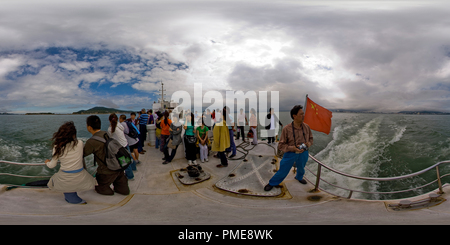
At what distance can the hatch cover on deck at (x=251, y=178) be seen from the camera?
12.5 ft

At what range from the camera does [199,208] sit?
3139 mm

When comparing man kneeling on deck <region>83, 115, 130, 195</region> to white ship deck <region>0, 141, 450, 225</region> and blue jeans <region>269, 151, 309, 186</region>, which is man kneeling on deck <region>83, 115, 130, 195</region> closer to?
white ship deck <region>0, 141, 450, 225</region>

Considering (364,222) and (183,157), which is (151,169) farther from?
(364,222)

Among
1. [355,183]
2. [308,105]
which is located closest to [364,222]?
[308,105]

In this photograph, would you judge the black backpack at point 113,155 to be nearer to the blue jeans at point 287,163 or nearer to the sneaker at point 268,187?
the sneaker at point 268,187

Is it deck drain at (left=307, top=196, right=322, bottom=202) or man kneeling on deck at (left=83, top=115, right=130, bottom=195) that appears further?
deck drain at (left=307, top=196, right=322, bottom=202)

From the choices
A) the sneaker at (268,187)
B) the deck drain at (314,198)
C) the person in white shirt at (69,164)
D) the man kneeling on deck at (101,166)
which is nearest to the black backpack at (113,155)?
the man kneeling on deck at (101,166)

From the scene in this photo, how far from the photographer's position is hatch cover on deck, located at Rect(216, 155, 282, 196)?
3809 mm

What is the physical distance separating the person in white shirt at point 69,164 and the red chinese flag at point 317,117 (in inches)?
200

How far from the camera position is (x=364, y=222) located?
2387 millimetres

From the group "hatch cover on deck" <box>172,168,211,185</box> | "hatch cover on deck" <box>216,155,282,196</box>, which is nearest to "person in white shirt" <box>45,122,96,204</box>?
"hatch cover on deck" <box>172,168,211,185</box>

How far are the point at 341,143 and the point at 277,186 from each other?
15533 millimetres

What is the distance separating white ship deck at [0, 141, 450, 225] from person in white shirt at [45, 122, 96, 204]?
31 centimetres

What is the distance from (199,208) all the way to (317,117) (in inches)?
155
